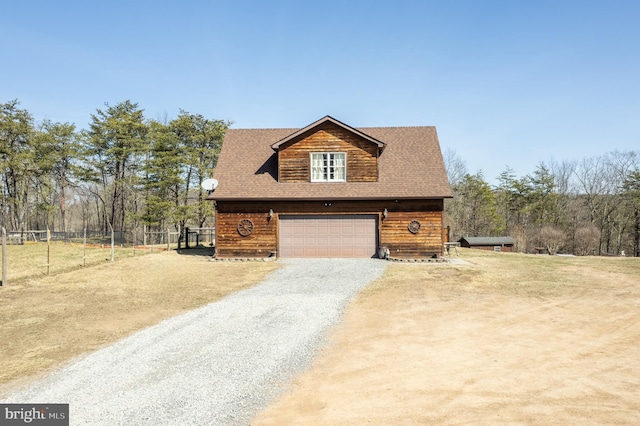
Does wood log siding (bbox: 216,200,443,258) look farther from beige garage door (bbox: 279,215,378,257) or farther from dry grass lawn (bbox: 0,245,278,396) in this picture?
dry grass lawn (bbox: 0,245,278,396)

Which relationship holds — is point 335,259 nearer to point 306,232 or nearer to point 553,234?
point 306,232

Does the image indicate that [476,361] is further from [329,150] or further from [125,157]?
[125,157]

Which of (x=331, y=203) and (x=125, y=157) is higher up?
(x=125, y=157)

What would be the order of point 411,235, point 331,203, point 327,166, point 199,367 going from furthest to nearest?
point 327,166, point 331,203, point 411,235, point 199,367

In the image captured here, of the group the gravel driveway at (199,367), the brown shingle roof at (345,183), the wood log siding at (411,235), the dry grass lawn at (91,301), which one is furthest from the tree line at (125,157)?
the gravel driveway at (199,367)

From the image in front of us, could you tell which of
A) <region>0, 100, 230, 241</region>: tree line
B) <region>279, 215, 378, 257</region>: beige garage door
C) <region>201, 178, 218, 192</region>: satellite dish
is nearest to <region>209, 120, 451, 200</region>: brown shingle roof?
<region>201, 178, 218, 192</region>: satellite dish

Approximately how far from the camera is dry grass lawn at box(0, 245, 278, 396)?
7.39 meters

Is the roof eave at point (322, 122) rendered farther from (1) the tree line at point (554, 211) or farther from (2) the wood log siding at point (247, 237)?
(1) the tree line at point (554, 211)

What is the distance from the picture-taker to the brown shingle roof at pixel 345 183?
2064 centimetres

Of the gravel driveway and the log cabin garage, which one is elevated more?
the log cabin garage

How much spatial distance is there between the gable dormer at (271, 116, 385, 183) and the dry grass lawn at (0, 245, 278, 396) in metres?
6.05

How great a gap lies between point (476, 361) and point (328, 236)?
14492 mm

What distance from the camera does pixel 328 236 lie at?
21.0 metres

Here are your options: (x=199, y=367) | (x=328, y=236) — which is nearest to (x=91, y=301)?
(x=199, y=367)
